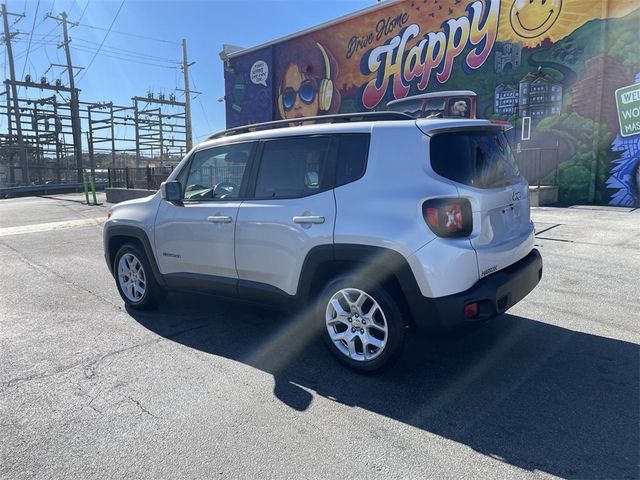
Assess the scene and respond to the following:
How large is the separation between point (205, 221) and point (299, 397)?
6.19 feet

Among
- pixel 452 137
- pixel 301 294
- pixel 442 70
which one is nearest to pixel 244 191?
pixel 301 294

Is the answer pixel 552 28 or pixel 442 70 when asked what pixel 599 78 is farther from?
pixel 442 70

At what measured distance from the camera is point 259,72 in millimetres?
23781

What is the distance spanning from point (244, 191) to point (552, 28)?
46.1 ft

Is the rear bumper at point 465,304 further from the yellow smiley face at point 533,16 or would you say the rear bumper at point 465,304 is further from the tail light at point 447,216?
the yellow smiley face at point 533,16

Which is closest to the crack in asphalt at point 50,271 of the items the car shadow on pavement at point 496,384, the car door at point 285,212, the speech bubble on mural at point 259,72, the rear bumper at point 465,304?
the car shadow on pavement at point 496,384

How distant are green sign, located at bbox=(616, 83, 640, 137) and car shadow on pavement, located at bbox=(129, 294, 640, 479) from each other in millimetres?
11785

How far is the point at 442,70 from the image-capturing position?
55.1ft

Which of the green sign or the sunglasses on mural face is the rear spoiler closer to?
the green sign

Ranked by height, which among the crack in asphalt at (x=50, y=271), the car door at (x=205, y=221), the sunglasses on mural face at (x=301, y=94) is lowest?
the crack in asphalt at (x=50, y=271)

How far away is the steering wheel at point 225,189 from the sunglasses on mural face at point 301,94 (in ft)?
59.3

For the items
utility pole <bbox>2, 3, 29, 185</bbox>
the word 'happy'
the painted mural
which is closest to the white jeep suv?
the painted mural

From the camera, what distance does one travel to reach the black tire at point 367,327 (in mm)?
3250

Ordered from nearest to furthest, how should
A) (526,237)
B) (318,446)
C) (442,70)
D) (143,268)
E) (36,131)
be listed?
(318,446) → (526,237) → (143,268) → (442,70) → (36,131)
